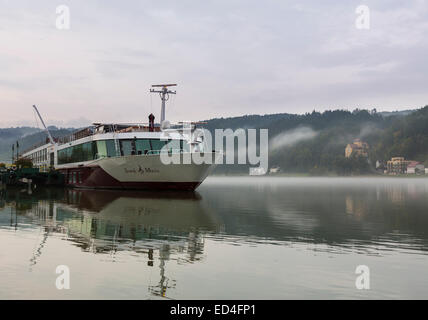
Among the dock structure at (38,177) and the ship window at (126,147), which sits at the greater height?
the ship window at (126,147)

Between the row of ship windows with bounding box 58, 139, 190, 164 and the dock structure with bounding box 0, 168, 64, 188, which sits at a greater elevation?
the row of ship windows with bounding box 58, 139, 190, 164

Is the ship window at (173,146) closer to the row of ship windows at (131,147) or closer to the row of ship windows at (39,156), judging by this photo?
the row of ship windows at (131,147)

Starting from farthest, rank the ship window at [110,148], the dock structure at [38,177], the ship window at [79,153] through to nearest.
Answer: the dock structure at [38,177] → the ship window at [79,153] → the ship window at [110,148]

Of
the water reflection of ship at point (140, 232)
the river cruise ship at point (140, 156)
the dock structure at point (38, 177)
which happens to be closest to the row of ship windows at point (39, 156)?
the dock structure at point (38, 177)

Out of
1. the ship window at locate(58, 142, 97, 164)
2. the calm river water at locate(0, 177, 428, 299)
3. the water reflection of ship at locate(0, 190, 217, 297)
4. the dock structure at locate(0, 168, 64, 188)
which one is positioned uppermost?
the ship window at locate(58, 142, 97, 164)

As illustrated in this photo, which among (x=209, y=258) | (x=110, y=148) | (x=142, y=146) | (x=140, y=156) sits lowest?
(x=209, y=258)

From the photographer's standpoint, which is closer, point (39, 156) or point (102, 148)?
point (102, 148)

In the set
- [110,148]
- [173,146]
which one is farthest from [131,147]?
[173,146]

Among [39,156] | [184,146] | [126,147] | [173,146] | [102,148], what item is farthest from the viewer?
[39,156]

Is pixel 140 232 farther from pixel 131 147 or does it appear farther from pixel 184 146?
pixel 131 147

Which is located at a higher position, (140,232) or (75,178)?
(75,178)

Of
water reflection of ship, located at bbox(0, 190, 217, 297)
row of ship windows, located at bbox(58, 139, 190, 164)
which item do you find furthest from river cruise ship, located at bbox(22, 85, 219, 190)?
water reflection of ship, located at bbox(0, 190, 217, 297)

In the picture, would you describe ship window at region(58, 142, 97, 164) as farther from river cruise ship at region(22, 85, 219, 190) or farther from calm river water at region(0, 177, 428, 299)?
calm river water at region(0, 177, 428, 299)
